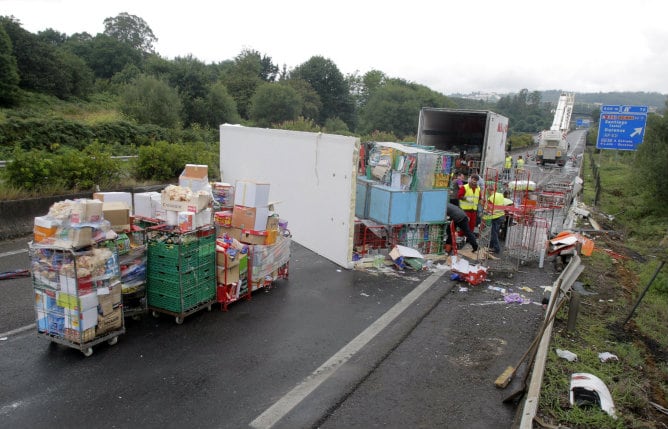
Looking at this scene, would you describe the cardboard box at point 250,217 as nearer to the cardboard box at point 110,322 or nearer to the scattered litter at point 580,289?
the cardboard box at point 110,322

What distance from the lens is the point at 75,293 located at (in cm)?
464

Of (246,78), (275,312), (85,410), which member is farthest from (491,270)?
(246,78)

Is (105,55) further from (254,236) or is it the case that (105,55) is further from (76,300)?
(76,300)

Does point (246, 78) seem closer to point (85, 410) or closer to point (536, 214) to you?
point (536, 214)

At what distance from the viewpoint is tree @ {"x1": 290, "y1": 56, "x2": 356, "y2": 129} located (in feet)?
249

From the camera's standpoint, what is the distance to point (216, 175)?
1365 cm

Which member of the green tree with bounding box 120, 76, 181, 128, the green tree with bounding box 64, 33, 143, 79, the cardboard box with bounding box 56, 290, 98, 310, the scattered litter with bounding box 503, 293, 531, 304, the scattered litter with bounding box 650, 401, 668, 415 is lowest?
the scattered litter with bounding box 650, 401, 668, 415

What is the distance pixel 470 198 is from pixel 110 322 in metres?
7.83

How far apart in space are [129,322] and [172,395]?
189cm

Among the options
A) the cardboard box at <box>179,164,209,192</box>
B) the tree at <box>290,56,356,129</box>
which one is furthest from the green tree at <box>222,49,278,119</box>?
the cardboard box at <box>179,164,209,192</box>

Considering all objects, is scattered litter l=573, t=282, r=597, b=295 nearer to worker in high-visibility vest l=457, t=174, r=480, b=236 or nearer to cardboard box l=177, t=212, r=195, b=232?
worker in high-visibility vest l=457, t=174, r=480, b=236

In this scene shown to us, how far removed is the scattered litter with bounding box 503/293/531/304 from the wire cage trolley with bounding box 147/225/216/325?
15.5 feet

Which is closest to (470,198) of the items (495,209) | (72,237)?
(495,209)

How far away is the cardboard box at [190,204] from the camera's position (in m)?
5.75
